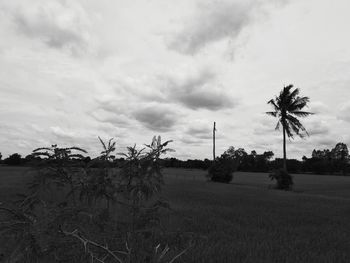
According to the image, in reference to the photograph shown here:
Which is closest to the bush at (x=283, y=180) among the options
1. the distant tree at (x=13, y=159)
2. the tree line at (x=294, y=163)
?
the tree line at (x=294, y=163)

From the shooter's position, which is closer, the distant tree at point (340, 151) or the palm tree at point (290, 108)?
the palm tree at point (290, 108)

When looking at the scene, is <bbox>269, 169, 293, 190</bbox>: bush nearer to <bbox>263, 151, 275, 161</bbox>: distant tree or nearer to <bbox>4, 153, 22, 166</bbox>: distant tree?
<bbox>4, 153, 22, 166</bbox>: distant tree

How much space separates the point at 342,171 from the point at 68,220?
11470 cm

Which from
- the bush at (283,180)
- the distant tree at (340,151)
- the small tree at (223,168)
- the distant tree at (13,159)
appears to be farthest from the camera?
the distant tree at (340,151)

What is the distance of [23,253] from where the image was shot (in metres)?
1.80

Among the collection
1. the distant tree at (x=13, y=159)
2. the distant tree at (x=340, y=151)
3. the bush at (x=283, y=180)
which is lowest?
the bush at (x=283, y=180)

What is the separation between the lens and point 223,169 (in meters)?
43.9

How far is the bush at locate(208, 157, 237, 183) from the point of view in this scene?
43.9 meters

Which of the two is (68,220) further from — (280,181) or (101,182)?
(280,181)

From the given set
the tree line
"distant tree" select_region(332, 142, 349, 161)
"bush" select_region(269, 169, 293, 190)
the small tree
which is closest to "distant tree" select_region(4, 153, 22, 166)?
the tree line

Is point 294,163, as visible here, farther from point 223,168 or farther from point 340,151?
point 223,168

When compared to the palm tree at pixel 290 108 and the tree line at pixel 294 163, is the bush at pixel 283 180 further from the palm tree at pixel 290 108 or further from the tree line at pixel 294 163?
the tree line at pixel 294 163

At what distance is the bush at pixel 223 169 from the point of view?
43.9 metres

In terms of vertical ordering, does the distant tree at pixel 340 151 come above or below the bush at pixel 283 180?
above
